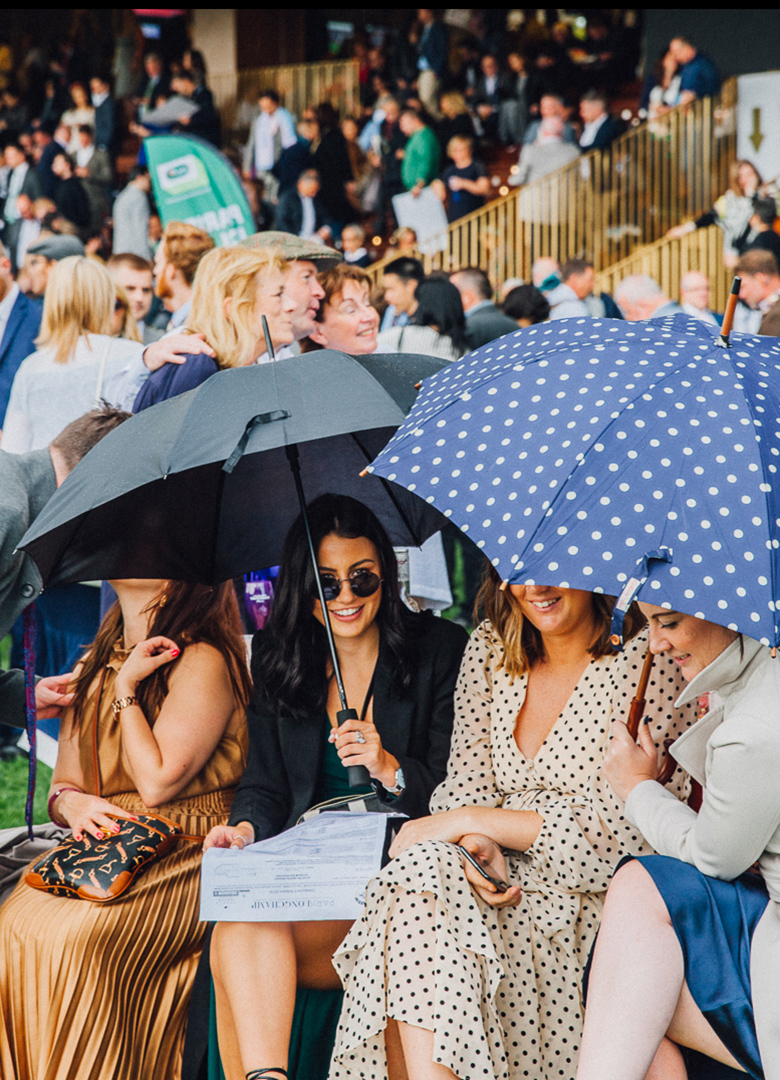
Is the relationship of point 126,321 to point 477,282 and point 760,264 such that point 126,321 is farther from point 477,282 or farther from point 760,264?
point 760,264

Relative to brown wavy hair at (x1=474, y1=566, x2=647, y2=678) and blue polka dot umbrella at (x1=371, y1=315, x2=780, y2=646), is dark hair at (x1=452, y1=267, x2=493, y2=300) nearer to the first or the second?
brown wavy hair at (x1=474, y1=566, x2=647, y2=678)

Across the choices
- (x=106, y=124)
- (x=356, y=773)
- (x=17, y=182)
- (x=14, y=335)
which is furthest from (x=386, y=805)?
(x=106, y=124)

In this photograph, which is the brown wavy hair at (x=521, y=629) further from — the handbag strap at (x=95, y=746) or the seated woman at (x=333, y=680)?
the handbag strap at (x=95, y=746)

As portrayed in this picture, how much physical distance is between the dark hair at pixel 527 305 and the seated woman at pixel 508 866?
179 inches

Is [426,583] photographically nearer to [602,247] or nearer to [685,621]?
[685,621]

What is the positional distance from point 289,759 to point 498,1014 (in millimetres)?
850

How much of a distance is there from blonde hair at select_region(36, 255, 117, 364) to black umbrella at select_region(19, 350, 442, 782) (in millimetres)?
2099

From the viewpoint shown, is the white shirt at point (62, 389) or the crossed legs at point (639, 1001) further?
the white shirt at point (62, 389)

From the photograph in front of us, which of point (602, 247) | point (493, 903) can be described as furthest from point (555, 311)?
point (493, 903)

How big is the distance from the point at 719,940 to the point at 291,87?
19.2 meters

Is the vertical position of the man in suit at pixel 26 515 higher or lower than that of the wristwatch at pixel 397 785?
higher

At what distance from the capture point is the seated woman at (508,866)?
8.45ft

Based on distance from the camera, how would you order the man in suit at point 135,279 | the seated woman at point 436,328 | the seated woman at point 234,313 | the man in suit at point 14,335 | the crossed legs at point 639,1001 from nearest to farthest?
the crossed legs at point 639,1001, the seated woman at point 234,313, the man in suit at point 14,335, the seated woman at point 436,328, the man in suit at point 135,279

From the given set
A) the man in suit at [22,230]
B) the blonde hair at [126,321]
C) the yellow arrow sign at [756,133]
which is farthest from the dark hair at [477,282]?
the man in suit at [22,230]
